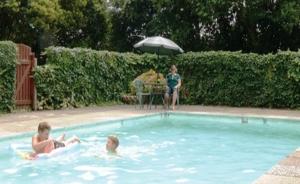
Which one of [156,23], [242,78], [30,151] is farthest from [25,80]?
[156,23]

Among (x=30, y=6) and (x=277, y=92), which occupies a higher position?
(x=30, y=6)

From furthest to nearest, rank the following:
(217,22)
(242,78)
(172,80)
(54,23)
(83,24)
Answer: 1. (83,24)
2. (217,22)
3. (54,23)
4. (242,78)
5. (172,80)

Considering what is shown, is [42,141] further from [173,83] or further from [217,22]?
[217,22]

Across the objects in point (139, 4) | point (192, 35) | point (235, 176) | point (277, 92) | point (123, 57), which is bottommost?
point (235, 176)

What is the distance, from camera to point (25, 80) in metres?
15.2

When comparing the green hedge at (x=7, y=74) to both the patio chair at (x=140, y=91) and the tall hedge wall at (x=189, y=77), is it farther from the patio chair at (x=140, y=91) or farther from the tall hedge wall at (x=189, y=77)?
the patio chair at (x=140, y=91)

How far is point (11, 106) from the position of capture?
1440 centimetres

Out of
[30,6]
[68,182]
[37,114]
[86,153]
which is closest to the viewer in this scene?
[68,182]

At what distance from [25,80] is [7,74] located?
108 centimetres

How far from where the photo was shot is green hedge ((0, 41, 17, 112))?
45.7ft

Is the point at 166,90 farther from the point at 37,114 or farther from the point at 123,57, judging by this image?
the point at 37,114

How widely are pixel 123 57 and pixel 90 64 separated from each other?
2.06 meters

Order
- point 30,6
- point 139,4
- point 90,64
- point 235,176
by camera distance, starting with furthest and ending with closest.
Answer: point 139,4
point 30,6
point 90,64
point 235,176

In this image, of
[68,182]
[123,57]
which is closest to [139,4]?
[123,57]
